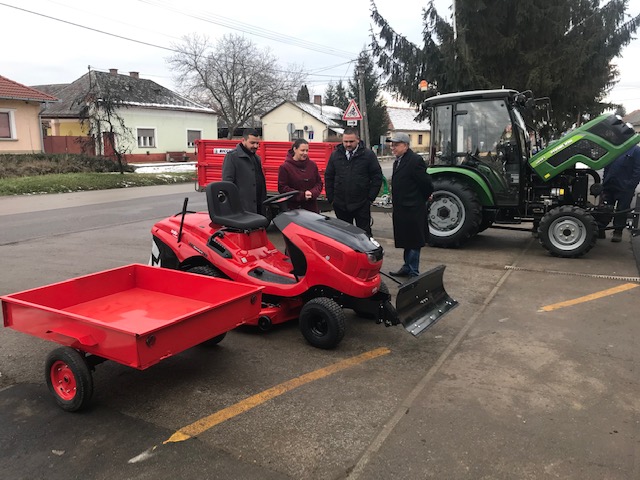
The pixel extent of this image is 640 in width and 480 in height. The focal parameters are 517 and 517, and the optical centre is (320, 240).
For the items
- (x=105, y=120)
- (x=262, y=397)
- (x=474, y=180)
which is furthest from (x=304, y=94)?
(x=262, y=397)

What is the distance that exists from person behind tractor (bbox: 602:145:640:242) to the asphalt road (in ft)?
10.9

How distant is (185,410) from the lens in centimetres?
332

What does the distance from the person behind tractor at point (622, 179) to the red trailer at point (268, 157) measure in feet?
15.1

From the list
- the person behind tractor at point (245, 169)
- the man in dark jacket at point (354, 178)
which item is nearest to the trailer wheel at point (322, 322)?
the person behind tractor at point (245, 169)

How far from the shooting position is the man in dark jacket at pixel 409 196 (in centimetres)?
595

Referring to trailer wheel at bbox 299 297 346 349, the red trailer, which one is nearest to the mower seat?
trailer wheel at bbox 299 297 346 349

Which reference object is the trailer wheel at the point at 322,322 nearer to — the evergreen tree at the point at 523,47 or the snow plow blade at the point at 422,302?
the snow plow blade at the point at 422,302

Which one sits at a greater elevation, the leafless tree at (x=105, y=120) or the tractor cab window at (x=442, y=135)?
the leafless tree at (x=105, y=120)

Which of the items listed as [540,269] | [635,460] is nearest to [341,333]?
[635,460]

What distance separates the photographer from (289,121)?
50.6 m

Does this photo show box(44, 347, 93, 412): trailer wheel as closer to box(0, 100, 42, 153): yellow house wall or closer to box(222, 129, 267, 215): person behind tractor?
box(222, 129, 267, 215): person behind tractor

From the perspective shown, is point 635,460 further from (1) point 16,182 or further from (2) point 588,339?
(1) point 16,182

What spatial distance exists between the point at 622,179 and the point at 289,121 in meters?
44.2

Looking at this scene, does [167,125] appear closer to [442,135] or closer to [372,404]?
[442,135]
